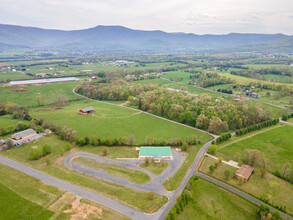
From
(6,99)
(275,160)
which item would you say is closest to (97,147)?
(275,160)

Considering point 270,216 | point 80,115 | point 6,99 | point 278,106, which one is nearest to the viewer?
point 270,216

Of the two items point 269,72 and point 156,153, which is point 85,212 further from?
point 269,72

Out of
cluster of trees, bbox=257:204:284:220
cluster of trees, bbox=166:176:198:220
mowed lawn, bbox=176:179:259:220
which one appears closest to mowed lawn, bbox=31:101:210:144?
mowed lawn, bbox=176:179:259:220

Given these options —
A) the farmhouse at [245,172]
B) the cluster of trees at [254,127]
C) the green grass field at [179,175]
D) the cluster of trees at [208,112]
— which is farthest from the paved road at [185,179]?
the cluster of trees at [254,127]

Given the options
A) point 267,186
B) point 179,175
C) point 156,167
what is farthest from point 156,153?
point 267,186

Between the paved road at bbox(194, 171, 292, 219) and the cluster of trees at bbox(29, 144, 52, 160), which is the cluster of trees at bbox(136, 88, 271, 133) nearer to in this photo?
the paved road at bbox(194, 171, 292, 219)

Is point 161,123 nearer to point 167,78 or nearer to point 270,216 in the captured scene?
point 270,216

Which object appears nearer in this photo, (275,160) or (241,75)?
(275,160)
